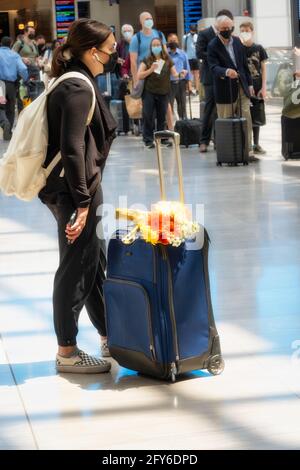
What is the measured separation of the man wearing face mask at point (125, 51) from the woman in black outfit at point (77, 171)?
1486 cm

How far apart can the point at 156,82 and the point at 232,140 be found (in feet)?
9.33

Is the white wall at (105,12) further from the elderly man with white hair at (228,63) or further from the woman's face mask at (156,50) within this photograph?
the elderly man with white hair at (228,63)

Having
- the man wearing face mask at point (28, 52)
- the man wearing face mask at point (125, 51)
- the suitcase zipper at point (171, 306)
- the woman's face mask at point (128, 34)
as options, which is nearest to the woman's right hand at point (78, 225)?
the suitcase zipper at point (171, 306)

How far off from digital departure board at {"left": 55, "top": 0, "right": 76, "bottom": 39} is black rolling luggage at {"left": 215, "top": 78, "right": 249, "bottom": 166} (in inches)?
1315

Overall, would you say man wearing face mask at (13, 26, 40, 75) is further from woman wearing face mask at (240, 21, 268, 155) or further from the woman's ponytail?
the woman's ponytail

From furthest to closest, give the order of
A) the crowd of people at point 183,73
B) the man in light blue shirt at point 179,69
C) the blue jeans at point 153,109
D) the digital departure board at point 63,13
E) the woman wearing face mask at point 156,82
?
1. the digital departure board at point 63,13
2. the man in light blue shirt at point 179,69
3. the blue jeans at point 153,109
4. the woman wearing face mask at point 156,82
5. the crowd of people at point 183,73

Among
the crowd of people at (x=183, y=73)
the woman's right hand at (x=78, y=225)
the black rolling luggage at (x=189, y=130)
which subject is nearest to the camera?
the woman's right hand at (x=78, y=225)

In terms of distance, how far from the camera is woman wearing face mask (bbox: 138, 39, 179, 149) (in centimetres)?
1644

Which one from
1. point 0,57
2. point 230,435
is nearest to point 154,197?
point 230,435

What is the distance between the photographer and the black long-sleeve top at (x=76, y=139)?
504 cm

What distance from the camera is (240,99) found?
1412cm

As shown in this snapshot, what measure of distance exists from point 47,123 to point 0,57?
16.6 meters

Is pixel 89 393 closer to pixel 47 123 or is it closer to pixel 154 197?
pixel 47 123

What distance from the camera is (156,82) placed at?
16500 mm
